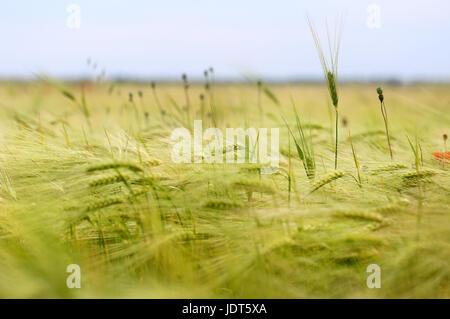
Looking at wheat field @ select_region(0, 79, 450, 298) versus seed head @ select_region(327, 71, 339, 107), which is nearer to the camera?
wheat field @ select_region(0, 79, 450, 298)

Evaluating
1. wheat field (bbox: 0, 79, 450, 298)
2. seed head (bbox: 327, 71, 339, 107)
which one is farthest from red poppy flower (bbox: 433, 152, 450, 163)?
seed head (bbox: 327, 71, 339, 107)

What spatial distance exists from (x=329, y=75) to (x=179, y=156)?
0.60m

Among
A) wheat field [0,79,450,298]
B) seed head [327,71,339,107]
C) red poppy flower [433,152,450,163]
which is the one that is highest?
seed head [327,71,339,107]

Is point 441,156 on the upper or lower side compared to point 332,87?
lower

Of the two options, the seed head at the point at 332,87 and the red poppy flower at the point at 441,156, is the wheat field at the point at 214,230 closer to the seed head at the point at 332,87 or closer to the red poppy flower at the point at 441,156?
the red poppy flower at the point at 441,156

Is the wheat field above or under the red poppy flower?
under

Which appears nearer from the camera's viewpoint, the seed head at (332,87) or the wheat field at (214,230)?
the wheat field at (214,230)

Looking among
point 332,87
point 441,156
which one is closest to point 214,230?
Result: point 332,87

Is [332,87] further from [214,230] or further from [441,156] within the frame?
[214,230]

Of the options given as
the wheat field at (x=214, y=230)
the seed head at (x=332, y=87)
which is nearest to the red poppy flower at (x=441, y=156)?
the wheat field at (x=214, y=230)

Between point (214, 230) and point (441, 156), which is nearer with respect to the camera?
point (214, 230)

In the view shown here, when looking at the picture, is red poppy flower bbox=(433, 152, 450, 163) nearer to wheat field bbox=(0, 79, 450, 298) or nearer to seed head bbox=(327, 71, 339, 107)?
wheat field bbox=(0, 79, 450, 298)

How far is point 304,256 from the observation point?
3.55ft
